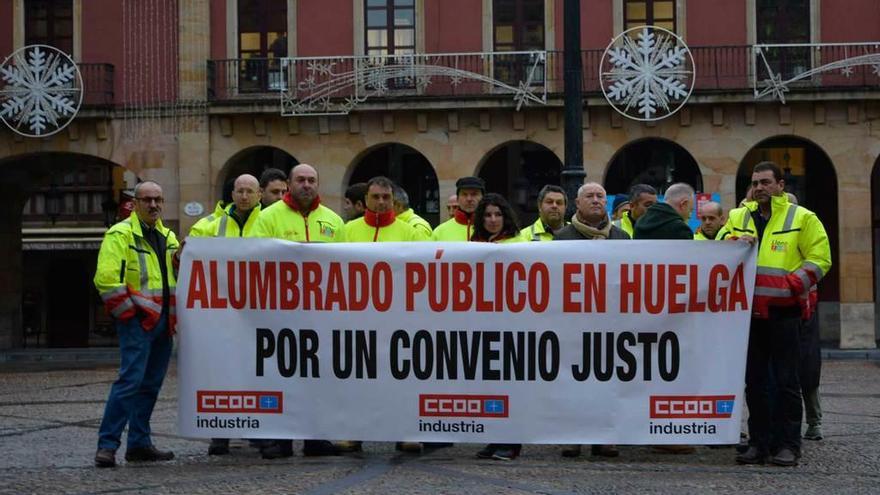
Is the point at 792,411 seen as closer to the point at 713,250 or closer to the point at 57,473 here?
the point at 713,250

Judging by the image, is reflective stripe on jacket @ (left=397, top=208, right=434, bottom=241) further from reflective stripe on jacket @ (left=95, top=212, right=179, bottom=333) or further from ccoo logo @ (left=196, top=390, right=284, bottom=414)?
reflective stripe on jacket @ (left=95, top=212, right=179, bottom=333)

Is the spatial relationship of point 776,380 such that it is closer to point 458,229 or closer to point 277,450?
point 458,229

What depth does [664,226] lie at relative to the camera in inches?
399

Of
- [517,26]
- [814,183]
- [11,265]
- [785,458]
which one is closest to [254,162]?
[11,265]

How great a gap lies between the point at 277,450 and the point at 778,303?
3.51m

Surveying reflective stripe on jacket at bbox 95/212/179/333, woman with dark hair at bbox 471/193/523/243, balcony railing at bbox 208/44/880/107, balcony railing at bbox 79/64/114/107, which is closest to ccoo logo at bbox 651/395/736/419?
woman with dark hair at bbox 471/193/523/243

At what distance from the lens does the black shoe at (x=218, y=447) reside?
10.5 m

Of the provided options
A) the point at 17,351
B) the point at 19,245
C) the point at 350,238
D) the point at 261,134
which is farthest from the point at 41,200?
the point at 350,238

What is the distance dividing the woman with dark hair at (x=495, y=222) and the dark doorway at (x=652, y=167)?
67.5 feet

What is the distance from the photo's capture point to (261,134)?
29844mm

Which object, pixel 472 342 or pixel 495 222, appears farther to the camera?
pixel 495 222

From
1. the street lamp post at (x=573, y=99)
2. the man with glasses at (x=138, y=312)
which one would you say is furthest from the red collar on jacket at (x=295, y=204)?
the street lamp post at (x=573, y=99)

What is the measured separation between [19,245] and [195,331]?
981 inches

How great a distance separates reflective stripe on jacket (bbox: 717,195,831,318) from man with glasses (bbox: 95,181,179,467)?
154 inches
